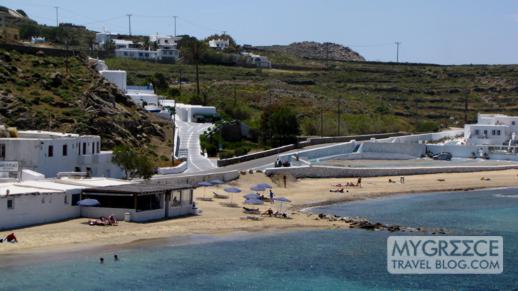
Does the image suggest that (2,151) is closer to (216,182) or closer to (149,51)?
(216,182)

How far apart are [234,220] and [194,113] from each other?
4126 cm

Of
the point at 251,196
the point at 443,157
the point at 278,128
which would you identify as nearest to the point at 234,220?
the point at 251,196

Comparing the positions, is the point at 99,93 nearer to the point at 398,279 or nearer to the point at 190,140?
the point at 190,140

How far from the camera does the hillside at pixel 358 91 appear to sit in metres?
117

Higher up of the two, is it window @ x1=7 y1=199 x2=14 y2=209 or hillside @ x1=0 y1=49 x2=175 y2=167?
hillside @ x1=0 y1=49 x2=175 y2=167

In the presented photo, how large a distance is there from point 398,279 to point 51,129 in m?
35.7

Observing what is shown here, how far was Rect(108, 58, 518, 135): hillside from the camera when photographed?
11738cm

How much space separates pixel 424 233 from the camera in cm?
5103

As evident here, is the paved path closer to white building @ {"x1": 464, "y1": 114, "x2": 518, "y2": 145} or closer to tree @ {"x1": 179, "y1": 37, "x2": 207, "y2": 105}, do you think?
white building @ {"x1": 464, "y1": 114, "x2": 518, "y2": 145}

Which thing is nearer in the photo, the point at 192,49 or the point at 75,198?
the point at 75,198

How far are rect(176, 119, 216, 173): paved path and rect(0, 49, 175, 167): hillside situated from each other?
5.09ft

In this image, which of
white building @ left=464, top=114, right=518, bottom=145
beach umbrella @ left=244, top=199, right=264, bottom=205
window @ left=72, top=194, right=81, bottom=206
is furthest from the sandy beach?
white building @ left=464, top=114, right=518, bottom=145

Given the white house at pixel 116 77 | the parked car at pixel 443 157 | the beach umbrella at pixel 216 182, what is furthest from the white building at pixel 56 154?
the parked car at pixel 443 157

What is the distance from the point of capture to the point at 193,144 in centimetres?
7775
